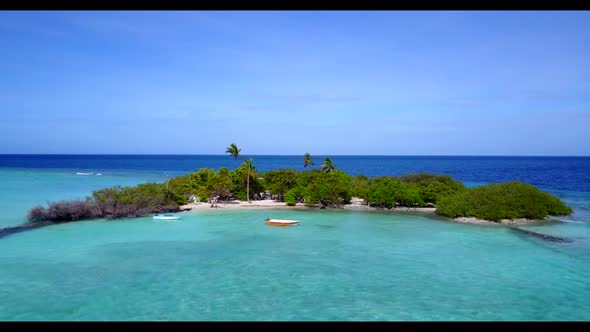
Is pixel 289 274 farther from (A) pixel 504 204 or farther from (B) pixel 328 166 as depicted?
(B) pixel 328 166

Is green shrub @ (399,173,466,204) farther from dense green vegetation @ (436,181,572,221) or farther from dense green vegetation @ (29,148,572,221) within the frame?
dense green vegetation @ (436,181,572,221)

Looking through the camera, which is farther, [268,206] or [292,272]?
[268,206]

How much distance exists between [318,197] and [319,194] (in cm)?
39

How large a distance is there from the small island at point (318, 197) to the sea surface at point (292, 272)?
2.65 meters

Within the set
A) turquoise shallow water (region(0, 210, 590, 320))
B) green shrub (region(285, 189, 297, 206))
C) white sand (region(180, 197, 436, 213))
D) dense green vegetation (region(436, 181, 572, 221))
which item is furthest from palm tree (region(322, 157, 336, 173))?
turquoise shallow water (region(0, 210, 590, 320))

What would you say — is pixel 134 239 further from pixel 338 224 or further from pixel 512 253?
pixel 512 253

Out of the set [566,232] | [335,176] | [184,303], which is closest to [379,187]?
[335,176]

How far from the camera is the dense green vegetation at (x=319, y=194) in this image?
34.7 m

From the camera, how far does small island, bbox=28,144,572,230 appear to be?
34688 millimetres

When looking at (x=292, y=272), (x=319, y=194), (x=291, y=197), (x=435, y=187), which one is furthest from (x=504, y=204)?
(x=292, y=272)

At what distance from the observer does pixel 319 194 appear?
42.3 m

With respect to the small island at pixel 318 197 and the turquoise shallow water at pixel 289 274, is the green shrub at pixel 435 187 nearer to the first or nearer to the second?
the small island at pixel 318 197

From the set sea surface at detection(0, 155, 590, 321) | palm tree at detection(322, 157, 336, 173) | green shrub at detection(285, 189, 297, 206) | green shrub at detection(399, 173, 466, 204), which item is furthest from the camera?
palm tree at detection(322, 157, 336, 173)
